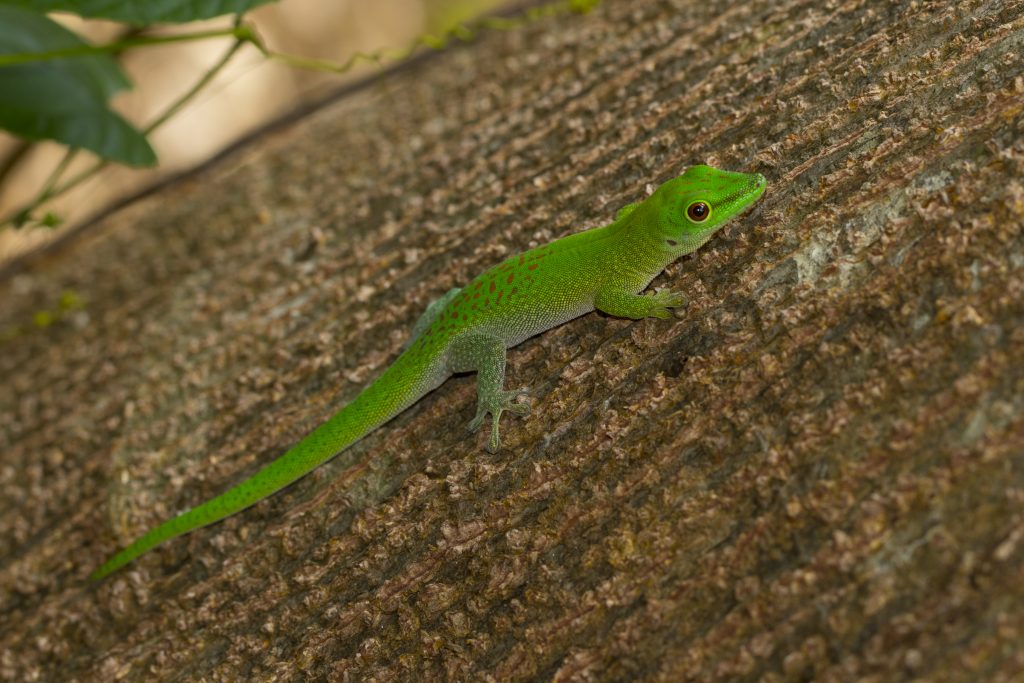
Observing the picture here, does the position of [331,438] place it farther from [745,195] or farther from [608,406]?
[745,195]

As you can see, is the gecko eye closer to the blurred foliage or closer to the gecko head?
the gecko head

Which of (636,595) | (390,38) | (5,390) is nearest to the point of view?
(636,595)

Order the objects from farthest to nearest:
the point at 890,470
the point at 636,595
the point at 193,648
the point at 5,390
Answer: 1. the point at 5,390
2. the point at 193,648
3. the point at 636,595
4. the point at 890,470

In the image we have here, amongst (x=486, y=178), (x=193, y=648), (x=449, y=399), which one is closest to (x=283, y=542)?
(x=193, y=648)

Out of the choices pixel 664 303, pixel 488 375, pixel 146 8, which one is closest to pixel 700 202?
pixel 664 303

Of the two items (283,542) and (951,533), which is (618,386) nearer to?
(951,533)

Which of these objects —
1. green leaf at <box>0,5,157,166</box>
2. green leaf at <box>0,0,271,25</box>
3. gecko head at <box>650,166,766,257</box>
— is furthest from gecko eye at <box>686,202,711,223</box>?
green leaf at <box>0,5,157,166</box>

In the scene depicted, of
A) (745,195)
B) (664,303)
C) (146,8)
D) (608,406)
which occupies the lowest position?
(608,406)

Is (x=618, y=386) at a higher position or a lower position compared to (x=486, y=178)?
lower
